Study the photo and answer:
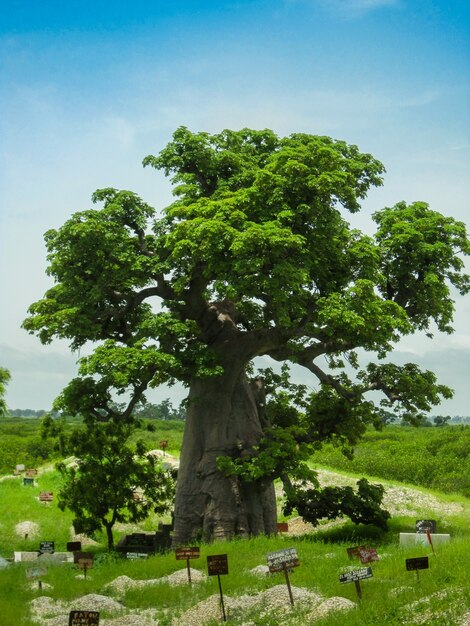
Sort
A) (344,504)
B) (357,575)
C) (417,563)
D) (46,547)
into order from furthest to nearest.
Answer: (344,504) < (46,547) < (417,563) < (357,575)

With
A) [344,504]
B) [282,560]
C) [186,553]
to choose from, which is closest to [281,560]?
[282,560]

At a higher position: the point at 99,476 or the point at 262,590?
the point at 99,476

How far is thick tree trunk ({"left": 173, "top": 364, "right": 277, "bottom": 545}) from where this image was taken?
958 inches

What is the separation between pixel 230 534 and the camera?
24.0 m

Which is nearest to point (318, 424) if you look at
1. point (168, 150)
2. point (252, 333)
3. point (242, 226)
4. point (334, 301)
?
point (252, 333)

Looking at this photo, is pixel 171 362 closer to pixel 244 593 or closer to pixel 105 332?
pixel 105 332

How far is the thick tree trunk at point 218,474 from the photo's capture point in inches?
958

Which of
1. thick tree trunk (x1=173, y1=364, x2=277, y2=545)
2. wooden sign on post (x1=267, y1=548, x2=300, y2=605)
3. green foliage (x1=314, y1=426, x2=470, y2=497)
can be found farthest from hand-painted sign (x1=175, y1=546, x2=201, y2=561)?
green foliage (x1=314, y1=426, x2=470, y2=497)

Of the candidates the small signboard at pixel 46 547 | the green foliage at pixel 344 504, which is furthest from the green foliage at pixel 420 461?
the small signboard at pixel 46 547

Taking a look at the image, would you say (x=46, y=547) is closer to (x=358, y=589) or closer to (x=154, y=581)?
(x=154, y=581)

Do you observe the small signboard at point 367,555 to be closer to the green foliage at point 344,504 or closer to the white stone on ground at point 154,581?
the white stone on ground at point 154,581

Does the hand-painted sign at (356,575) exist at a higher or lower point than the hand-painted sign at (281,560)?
lower

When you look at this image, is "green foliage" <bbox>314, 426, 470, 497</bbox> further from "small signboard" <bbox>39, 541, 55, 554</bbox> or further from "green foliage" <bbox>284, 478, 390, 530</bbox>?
"small signboard" <bbox>39, 541, 55, 554</bbox>

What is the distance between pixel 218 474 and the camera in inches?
971
